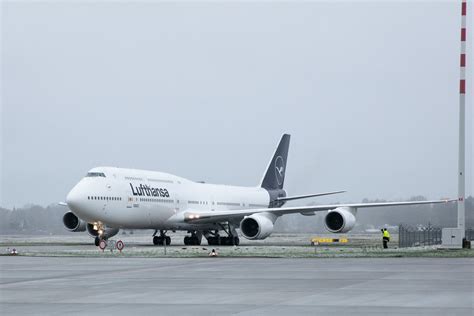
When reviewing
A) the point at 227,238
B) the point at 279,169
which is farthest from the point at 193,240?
the point at 279,169

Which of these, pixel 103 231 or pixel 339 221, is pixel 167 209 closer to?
pixel 103 231

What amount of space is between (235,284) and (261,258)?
12.3m

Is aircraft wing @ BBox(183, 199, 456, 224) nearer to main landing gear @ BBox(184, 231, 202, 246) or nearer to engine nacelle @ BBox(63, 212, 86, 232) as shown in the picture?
main landing gear @ BBox(184, 231, 202, 246)

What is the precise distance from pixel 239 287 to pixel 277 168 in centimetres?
4726

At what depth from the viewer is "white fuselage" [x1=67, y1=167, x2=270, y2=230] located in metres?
43.8

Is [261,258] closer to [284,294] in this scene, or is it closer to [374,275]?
[374,275]

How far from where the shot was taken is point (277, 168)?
65.9 m

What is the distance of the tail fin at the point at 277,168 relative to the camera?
6500 centimetres

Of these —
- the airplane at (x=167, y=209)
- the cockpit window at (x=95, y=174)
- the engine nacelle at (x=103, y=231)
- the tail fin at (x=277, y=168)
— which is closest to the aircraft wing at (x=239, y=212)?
the airplane at (x=167, y=209)

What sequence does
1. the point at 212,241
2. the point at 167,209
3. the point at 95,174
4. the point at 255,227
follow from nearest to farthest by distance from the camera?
the point at 95,174 < the point at 255,227 < the point at 167,209 < the point at 212,241

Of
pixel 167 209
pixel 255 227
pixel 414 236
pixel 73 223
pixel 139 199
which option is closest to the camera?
pixel 139 199

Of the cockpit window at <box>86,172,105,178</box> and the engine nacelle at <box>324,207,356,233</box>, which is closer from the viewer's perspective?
the cockpit window at <box>86,172,105,178</box>

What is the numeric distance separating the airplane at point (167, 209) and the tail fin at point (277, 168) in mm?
5816

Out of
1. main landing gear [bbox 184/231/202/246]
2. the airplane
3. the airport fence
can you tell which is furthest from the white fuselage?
the airport fence
